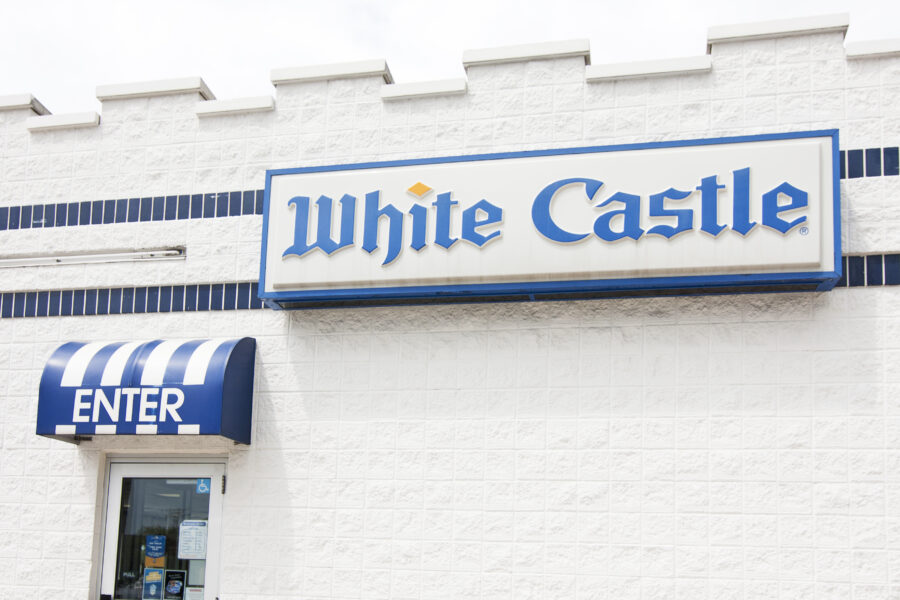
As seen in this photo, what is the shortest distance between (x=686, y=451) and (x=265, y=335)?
409 cm

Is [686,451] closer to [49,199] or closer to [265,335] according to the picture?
[265,335]

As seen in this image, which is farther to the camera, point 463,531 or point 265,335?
point 265,335

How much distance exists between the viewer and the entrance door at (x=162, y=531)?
9758 mm

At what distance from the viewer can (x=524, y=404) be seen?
915 cm

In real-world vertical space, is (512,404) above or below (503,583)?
above

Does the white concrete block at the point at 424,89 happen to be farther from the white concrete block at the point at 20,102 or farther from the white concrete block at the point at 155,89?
the white concrete block at the point at 20,102

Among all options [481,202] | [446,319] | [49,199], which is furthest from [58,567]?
[481,202]

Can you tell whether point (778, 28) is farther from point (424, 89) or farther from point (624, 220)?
point (424, 89)

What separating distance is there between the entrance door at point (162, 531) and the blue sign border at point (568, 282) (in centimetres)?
195

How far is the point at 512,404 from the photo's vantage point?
30.1ft

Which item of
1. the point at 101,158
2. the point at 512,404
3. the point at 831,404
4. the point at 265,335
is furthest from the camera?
the point at 101,158

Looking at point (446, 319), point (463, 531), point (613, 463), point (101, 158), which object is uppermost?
point (101, 158)

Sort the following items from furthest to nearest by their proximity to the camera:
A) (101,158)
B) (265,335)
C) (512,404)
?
1. (101,158)
2. (265,335)
3. (512,404)

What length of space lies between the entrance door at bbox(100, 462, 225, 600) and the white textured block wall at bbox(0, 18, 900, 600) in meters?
0.20
